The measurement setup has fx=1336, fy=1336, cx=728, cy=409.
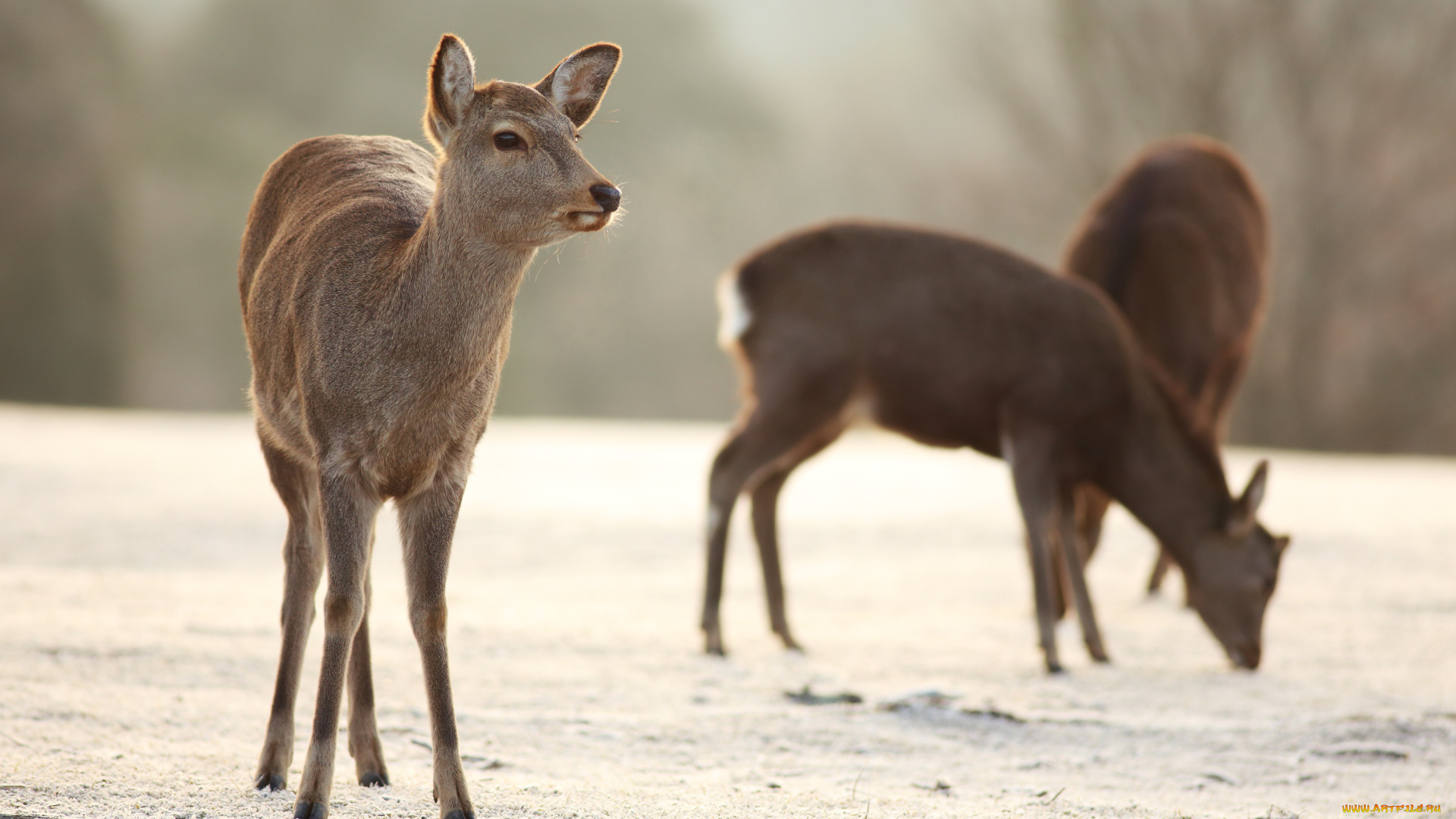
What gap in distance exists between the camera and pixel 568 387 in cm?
2425

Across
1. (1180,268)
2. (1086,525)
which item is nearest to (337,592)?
(1086,525)

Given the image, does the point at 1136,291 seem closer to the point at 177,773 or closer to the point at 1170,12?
the point at 177,773

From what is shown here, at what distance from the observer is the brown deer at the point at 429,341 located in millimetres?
3002

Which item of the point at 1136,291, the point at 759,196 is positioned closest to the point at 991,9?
the point at 759,196

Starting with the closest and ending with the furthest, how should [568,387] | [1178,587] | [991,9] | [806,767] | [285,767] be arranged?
[285,767] < [806,767] < [1178,587] < [991,9] < [568,387]

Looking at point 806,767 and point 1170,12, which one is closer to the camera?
point 806,767

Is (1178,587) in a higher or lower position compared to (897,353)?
lower

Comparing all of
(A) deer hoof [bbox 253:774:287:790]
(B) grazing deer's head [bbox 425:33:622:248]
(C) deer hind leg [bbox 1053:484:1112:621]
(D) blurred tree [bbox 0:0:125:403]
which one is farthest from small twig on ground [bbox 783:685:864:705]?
(D) blurred tree [bbox 0:0:125:403]

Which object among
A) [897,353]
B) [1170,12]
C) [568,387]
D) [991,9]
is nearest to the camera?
[897,353]

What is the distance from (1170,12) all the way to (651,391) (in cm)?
1082

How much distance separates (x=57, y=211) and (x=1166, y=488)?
730 inches

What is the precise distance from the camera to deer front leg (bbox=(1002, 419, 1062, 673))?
18.4 ft

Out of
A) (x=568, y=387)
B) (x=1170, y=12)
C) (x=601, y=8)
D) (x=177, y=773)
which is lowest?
(x=177, y=773)

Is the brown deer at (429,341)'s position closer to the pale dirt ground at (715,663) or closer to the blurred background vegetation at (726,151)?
the pale dirt ground at (715,663)
